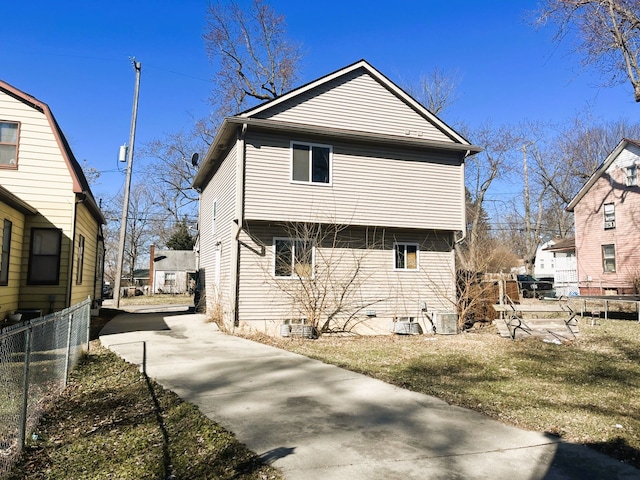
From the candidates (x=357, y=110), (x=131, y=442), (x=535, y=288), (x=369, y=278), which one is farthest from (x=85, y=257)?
(x=535, y=288)

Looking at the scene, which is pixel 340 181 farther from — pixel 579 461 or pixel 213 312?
pixel 579 461

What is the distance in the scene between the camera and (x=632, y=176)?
78.0 feet

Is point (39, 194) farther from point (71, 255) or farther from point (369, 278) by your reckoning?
point (369, 278)

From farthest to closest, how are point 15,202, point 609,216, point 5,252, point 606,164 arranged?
1. point 609,216
2. point 606,164
3. point 5,252
4. point 15,202

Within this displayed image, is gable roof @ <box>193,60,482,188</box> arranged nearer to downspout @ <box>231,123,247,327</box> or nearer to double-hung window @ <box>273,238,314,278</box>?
downspout @ <box>231,123,247,327</box>

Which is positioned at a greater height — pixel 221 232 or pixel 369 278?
pixel 221 232

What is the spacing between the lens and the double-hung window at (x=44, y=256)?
436 inches

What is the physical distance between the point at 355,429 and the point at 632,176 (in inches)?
995

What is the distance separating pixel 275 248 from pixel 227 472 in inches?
380

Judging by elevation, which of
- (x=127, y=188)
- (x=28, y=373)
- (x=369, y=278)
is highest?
(x=127, y=188)

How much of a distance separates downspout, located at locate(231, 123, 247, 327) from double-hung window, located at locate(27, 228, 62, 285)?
4.31 metres

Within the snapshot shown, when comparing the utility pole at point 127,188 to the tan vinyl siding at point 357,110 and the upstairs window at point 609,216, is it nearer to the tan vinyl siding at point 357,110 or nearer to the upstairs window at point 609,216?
the tan vinyl siding at point 357,110

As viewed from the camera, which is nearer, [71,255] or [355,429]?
[355,429]

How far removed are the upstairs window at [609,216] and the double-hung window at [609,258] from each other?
3.62 ft
